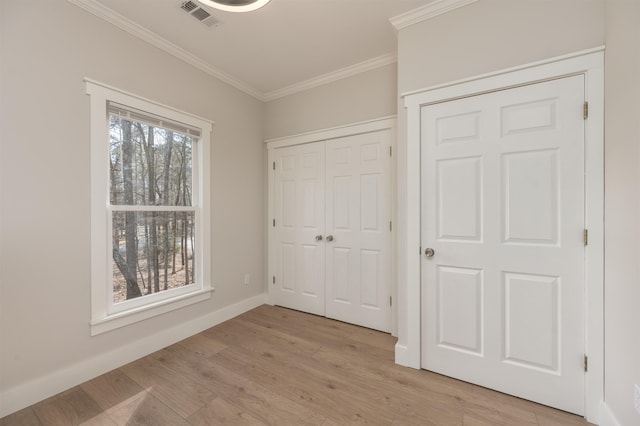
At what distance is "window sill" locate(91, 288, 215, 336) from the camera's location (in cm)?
197

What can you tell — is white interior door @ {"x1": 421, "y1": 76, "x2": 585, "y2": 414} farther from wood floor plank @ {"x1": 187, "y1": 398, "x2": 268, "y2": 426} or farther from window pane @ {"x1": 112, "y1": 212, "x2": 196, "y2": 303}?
window pane @ {"x1": 112, "y1": 212, "x2": 196, "y2": 303}

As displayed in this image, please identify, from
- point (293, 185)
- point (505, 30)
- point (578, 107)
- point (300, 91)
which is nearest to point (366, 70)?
point (300, 91)

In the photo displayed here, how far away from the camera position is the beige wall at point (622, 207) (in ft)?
3.99

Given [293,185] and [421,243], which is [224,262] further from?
[421,243]

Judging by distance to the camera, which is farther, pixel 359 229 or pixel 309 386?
pixel 359 229

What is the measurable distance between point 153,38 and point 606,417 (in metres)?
4.15

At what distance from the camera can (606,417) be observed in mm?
1437

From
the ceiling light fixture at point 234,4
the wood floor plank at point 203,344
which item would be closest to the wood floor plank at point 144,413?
the wood floor plank at point 203,344

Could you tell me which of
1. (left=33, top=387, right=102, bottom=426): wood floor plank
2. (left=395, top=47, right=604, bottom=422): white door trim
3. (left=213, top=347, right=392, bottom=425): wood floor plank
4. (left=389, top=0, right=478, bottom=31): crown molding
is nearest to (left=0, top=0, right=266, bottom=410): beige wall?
(left=33, top=387, right=102, bottom=426): wood floor plank

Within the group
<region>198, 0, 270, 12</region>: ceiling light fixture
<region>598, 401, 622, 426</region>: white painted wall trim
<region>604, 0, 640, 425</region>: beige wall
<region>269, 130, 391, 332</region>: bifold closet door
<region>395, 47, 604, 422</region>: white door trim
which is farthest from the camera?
<region>269, 130, 391, 332</region>: bifold closet door

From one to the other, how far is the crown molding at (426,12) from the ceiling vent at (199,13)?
1.45 metres

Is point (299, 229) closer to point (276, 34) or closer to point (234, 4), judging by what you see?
point (276, 34)

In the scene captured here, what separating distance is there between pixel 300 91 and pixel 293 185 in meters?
1.16

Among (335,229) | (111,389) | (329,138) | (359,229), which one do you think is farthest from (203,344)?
(329,138)
